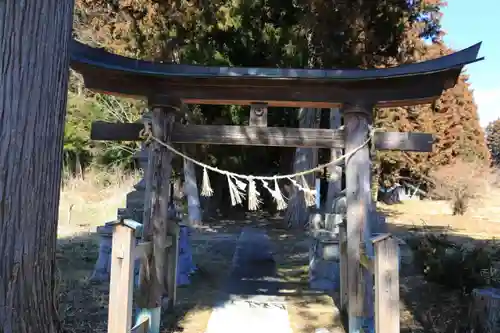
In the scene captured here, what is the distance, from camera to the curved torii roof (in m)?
4.21

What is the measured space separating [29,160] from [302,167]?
11.4 meters

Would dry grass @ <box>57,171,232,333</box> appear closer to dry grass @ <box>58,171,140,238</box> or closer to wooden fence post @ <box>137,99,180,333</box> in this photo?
dry grass @ <box>58,171,140,238</box>

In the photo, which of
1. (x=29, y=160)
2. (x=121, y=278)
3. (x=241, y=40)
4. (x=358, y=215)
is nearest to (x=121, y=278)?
(x=121, y=278)

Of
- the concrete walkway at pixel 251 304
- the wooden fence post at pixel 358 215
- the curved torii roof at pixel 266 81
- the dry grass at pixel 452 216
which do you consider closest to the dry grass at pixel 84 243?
the concrete walkway at pixel 251 304

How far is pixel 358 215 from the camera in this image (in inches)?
169

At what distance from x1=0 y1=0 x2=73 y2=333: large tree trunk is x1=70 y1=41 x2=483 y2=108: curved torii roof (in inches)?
58.3

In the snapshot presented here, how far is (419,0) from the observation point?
32.2ft

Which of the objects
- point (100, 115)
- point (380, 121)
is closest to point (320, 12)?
point (380, 121)

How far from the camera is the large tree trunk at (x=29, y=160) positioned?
2508 millimetres

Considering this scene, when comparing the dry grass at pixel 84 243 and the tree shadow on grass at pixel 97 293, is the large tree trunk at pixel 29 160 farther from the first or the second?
the dry grass at pixel 84 243

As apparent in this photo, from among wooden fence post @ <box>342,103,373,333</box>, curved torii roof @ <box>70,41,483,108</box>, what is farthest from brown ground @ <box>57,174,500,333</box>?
curved torii roof @ <box>70,41,483,108</box>

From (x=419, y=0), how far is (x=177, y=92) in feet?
25.1

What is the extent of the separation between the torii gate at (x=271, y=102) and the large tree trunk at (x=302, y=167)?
834 centimetres

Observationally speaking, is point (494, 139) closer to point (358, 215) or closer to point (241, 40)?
point (241, 40)
